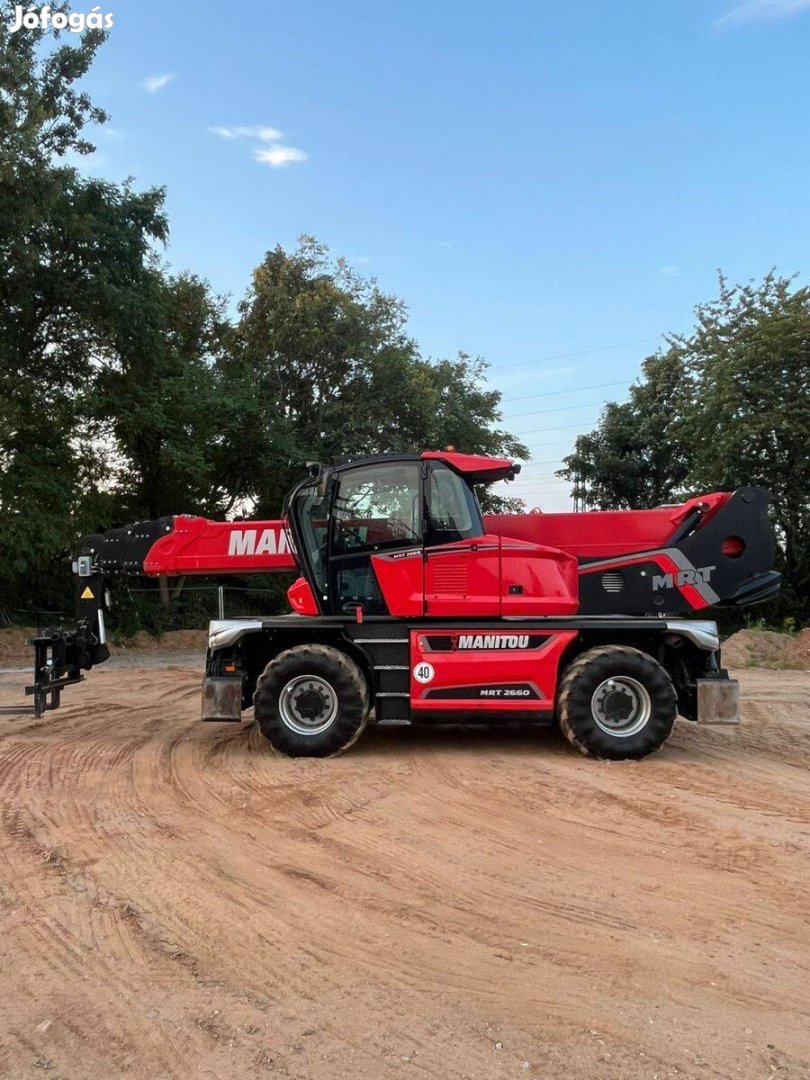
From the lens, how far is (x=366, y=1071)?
288cm

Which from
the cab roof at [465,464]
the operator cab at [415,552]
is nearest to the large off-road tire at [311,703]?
the operator cab at [415,552]

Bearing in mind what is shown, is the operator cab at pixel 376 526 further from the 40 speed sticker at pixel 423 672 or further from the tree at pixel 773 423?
the tree at pixel 773 423

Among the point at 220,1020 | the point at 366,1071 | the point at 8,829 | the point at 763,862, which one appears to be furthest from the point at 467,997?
the point at 8,829

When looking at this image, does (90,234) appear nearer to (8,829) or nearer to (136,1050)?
(8,829)

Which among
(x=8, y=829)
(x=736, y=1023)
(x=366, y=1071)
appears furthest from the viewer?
(x=8, y=829)

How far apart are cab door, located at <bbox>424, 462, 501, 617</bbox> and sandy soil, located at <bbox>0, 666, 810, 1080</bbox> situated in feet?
5.03

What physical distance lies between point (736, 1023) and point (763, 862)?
202cm

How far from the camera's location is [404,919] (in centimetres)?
418

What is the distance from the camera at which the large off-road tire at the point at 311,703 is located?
7848 mm

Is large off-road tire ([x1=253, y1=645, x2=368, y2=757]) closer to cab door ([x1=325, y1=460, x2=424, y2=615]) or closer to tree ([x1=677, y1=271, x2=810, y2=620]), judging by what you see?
cab door ([x1=325, y1=460, x2=424, y2=615])

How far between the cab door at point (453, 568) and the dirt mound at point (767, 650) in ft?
40.0

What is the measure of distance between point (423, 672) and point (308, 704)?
A: 1.19 m

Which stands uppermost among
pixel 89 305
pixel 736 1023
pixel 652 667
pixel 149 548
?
pixel 89 305

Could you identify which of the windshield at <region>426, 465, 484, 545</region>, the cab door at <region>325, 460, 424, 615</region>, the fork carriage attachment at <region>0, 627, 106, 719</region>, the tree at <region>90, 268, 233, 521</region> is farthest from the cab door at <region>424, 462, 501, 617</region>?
the tree at <region>90, 268, 233, 521</region>
